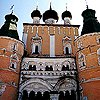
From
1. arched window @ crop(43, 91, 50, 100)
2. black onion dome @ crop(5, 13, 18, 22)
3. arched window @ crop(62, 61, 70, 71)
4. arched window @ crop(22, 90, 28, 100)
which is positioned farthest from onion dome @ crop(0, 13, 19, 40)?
arched window @ crop(43, 91, 50, 100)

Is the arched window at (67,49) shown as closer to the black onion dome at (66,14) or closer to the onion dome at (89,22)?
the onion dome at (89,22)

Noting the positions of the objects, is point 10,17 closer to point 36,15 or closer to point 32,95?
point 36,15

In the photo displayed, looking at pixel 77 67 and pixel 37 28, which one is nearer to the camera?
pixel 77 67

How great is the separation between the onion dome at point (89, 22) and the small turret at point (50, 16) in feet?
17.3

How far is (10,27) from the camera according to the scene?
21453 millimetres

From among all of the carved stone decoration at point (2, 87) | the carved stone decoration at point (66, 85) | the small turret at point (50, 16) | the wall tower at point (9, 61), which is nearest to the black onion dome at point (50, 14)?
the small turret at point (50, 16)

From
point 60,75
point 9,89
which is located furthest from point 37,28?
point 9,89

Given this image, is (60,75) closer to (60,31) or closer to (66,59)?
(66,59)

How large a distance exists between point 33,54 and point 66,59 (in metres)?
3.85

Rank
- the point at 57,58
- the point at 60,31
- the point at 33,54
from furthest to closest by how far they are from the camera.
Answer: the point at 60,31
the point at 33,54
the point at 57,58

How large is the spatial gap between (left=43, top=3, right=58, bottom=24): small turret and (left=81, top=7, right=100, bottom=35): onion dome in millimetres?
5264

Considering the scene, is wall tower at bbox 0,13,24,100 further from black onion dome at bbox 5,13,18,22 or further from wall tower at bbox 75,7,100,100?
wall tower at bbox 75,7,100,100

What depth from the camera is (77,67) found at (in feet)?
64.5

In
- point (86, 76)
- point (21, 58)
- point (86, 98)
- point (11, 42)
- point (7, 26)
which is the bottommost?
point (86, 98)
